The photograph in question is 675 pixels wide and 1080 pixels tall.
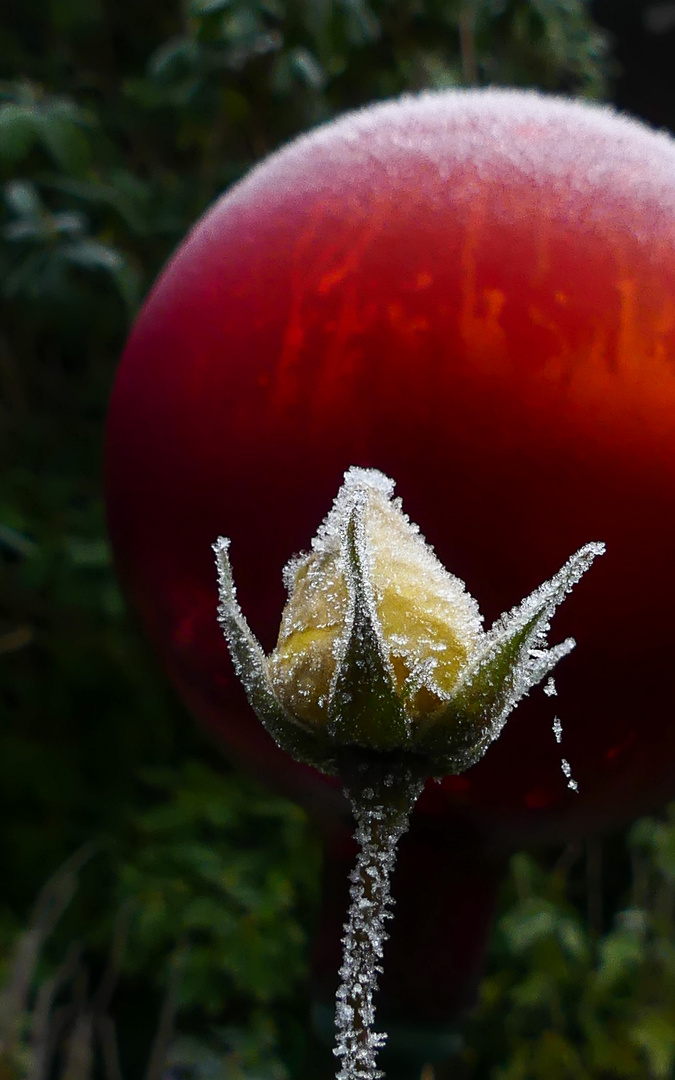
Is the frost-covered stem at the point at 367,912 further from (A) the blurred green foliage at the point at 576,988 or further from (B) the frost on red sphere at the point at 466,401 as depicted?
(A) the blurred green foliage at the point at 576,988

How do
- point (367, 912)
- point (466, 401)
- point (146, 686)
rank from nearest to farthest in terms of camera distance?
1. point (367, 912)
2. point (466, 401)
3. point (146, 686)

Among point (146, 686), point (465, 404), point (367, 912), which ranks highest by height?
point (146, 686)

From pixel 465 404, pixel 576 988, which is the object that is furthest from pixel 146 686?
pixel 465 404

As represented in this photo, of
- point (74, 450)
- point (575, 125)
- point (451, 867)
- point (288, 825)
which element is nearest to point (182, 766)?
point (288, 825)

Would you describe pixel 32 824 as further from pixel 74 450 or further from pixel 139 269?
pixel 139 269

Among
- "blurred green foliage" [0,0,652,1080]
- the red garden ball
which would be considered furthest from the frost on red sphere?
"blurred green foliage" [0,0,652,1080]

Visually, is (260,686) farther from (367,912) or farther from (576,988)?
(576,988)

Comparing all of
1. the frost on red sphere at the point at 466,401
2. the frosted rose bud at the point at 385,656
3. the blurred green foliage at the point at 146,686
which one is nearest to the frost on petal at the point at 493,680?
the frosted rose bud at the point at 385,656
